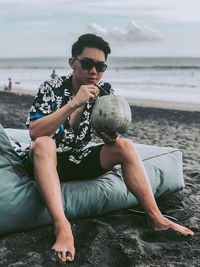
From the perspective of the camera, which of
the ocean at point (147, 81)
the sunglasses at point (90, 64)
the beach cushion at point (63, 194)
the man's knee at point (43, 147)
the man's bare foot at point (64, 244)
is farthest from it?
the ocean at point (147, 81)

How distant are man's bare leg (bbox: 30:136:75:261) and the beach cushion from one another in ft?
0.91

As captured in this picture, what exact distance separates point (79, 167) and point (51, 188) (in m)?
0.44

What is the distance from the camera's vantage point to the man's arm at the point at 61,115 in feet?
7.21

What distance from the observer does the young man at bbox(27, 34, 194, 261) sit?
2.16 m

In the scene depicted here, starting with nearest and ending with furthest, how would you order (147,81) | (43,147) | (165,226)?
(43,147) → (165,226) → (147,81)

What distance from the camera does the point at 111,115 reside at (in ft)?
7.38

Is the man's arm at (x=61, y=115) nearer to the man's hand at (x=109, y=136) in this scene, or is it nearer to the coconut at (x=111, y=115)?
the coconut at (x=111, y=115)

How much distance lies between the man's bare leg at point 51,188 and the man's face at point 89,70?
543 millimetres

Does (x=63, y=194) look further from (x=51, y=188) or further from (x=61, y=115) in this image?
(x=61, y=115)

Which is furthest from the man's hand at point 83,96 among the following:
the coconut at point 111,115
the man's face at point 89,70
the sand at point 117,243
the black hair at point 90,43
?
the sand at point 117,243

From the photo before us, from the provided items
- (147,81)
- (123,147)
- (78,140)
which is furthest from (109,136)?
(147,81)

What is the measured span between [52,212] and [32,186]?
416 mm

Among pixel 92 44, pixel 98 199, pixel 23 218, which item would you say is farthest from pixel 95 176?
pixel 92 44

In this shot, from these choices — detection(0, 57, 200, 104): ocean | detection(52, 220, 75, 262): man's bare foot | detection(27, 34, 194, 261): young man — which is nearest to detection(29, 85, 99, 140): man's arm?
detection(27, 34, 194, 261): young man
